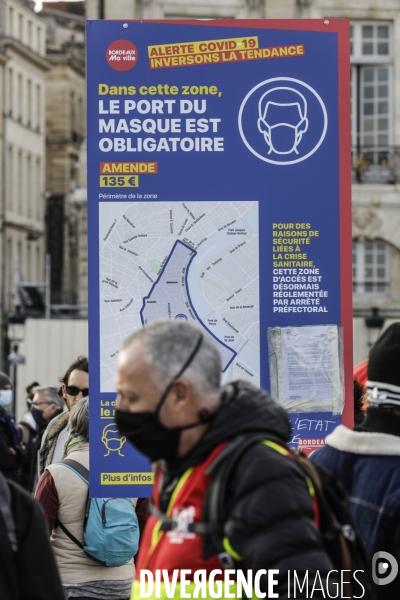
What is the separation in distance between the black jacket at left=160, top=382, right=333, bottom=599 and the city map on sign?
218 centimetres

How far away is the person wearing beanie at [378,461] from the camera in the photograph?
4035mm

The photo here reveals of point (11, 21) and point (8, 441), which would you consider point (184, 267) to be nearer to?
point (8, 441)

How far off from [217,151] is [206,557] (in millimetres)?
2514

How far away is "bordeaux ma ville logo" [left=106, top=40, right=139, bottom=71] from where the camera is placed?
5.41m

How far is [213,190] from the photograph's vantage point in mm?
5430

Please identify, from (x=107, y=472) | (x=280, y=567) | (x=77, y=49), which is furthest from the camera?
(x=77, y=49)

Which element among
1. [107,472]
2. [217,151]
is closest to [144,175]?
[217,151]

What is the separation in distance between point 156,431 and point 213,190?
7.54ft

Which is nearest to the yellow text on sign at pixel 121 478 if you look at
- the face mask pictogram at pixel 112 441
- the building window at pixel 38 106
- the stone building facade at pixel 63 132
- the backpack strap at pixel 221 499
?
the face mask pictogram at pixel 112 441

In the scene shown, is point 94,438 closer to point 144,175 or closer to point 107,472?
point 107,472

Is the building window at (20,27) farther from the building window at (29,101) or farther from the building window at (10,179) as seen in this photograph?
the building window at (10,179)

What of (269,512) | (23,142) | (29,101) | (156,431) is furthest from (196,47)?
(29,101)

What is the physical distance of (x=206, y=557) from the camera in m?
3.20

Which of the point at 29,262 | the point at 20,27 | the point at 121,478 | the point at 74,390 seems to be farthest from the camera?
the point at 20,27
